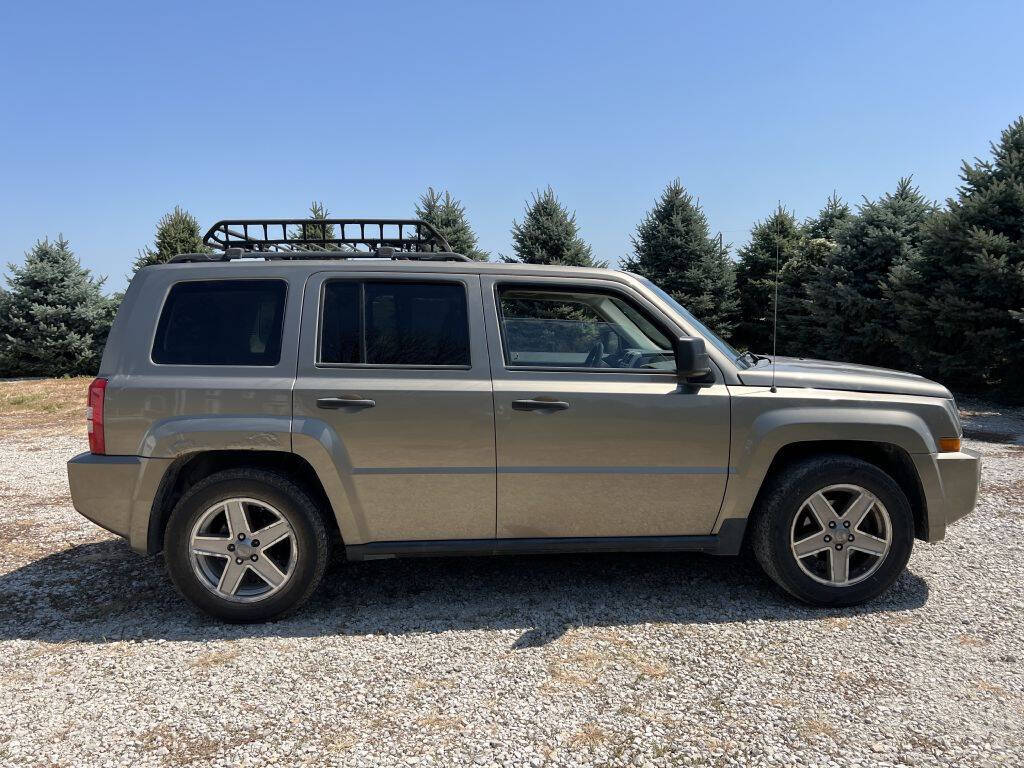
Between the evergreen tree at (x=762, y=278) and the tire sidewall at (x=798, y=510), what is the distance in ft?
47.0

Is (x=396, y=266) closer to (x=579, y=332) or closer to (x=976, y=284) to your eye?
(x=579, y=332)

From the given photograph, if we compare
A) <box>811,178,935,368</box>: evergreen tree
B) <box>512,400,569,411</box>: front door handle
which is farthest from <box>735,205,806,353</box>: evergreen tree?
<box>512,400,569,411</box>: front door handle

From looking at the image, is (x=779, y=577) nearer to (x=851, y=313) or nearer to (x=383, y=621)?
(x=383, y=621)

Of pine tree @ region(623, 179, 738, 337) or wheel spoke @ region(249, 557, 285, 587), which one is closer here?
wheel spoke @ region(249, 557, 285, 587)

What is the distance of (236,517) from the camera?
3.43 m

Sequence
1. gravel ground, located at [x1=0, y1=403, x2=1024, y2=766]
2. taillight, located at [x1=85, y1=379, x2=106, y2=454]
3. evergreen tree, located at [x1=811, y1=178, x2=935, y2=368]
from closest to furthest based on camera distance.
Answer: gravel ground, located at [x1=0, y1=403, x2=1024, y2=766]
taillight, located at [x1=85, y1=379, x2=106, y2=454]
evergreen tree, located at [x1=811, y1=178, x2=935, y2=368]

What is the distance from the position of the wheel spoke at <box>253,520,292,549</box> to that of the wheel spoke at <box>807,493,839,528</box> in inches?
110

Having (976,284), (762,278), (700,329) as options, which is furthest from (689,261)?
(700,329)

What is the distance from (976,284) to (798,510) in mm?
10346

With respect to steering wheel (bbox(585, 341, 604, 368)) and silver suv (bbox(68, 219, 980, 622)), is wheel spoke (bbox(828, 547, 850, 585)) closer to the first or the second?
silver suv (bbox(68, 219, 980, 622))

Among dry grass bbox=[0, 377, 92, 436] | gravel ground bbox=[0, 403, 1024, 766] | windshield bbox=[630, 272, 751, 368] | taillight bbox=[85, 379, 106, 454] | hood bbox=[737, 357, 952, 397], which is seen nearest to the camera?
gravel ground bbox=[0, 403, 1024, 766]

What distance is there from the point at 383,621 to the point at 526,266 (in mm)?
2061

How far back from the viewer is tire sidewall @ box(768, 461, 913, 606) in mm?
3543

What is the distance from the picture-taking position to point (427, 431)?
3402mm
